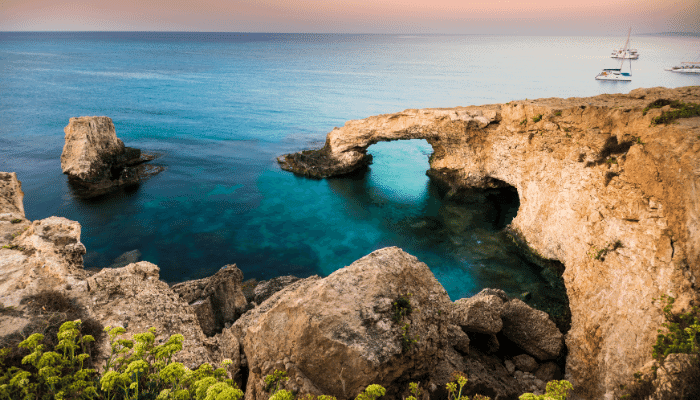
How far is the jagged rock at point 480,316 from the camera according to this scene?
11.0 metres

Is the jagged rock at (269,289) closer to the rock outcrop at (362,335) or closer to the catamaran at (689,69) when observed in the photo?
the rock outcrop at (362,335)

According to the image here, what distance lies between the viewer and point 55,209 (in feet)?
77.8

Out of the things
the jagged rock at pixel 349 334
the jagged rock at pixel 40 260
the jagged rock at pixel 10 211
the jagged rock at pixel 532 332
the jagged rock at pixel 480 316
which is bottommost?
the jagged rock at pixel 532 332

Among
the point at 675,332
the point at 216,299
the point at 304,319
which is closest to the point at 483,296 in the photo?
the point at 675,332

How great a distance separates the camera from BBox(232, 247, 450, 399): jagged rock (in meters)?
6.54

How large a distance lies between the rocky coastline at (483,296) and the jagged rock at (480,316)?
5 centimetres

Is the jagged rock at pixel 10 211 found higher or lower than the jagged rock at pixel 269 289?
higher

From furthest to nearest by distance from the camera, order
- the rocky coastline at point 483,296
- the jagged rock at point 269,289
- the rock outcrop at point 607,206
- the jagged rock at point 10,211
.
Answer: the jagged rock at point 269,289, the jagged rock at point 10,211, the rock outcrop at point 607,206, the rocky coastline at point 483,296

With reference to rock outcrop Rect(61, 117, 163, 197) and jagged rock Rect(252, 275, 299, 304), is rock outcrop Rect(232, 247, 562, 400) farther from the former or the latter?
rock outcrop Rect(61, 117, 163, 197)

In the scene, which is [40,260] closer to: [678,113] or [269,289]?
[269,289]

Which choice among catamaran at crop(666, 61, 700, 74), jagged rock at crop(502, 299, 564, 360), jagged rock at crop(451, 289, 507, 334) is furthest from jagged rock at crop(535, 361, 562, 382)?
catamaran at crop(666, 61, 700, 74)

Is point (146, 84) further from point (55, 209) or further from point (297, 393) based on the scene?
point (297, 393)

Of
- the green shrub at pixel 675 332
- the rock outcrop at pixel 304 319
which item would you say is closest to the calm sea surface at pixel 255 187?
the green shrub at pixel 675 332

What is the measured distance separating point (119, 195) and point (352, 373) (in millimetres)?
26351
